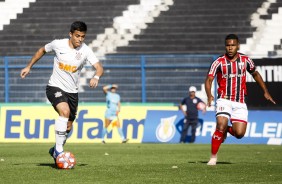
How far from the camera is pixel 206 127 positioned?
28609 mm

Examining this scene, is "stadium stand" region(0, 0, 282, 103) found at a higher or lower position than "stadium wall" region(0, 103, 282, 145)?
higher

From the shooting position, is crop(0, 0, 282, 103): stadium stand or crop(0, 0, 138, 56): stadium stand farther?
crop(0, 0, 138, 56): stadium stand

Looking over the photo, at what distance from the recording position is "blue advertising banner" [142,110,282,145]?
2750 centimetres

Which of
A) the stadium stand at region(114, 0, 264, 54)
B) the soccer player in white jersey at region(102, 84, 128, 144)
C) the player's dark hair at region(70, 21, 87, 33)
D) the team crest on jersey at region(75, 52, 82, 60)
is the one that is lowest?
the soccer player in white jersey at region(102, 84, 128, 144)

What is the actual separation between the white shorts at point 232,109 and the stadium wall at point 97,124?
13592 millimetres

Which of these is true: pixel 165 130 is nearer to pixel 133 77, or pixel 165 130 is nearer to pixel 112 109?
pixel 112 109

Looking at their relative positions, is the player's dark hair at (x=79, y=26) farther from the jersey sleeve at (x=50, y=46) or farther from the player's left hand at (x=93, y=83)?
the player's left hand at (x=93, y=83)

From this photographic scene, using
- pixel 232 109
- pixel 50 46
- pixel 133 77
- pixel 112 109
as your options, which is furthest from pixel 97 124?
pixel 50 46

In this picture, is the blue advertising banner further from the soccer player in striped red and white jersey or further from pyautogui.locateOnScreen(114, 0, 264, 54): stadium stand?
the soccer player in striped red and white jersey

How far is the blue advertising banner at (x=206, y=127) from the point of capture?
2750 centimetres

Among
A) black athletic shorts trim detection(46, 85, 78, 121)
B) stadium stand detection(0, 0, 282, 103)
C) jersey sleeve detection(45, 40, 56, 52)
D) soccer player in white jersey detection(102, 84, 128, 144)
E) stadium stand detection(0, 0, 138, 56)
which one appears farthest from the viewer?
stadium stand detection(0, 0, 138, 56)

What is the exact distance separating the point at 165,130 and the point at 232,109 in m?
14.0

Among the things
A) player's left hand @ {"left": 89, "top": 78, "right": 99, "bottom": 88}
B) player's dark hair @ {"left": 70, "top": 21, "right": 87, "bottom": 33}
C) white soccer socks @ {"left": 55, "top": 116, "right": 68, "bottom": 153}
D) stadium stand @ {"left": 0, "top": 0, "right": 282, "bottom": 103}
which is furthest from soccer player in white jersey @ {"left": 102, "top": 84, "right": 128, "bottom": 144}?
player's left hand @ {"left": 89, "top": 78, "right": 99, "bottom": 88}

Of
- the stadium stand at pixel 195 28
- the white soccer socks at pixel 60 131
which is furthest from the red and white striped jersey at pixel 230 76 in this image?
the stadium stand at pixel 195 28
